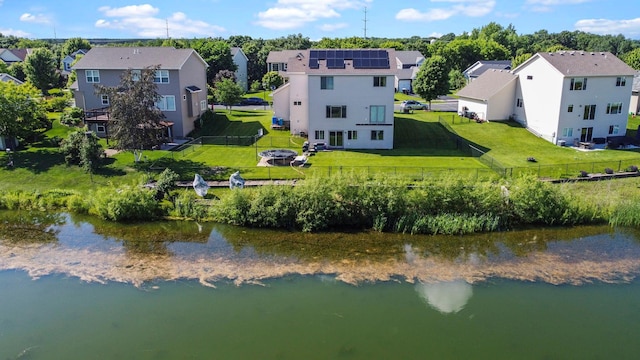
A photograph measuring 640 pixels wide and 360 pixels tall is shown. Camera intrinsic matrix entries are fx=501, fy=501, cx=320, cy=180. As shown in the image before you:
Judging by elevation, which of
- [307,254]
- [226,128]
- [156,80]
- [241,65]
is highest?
[241,65]

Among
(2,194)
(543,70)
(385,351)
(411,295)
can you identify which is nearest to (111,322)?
(385,351)

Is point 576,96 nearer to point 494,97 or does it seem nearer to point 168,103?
point 494,97

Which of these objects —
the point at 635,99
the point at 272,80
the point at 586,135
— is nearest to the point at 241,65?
the point at 272,80

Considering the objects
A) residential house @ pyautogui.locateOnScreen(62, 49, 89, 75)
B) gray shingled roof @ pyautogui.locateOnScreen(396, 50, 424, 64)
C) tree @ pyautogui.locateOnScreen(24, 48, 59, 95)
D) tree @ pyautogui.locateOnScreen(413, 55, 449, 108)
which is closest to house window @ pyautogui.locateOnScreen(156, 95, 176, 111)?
tree @ pyautogui.locateOnScreen(413, 55, 449, 108)

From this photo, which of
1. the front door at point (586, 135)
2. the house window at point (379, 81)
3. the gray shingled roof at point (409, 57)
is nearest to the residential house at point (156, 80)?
the house window at point (379, 81)

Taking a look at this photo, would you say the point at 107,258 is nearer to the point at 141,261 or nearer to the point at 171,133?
the point at 141,261

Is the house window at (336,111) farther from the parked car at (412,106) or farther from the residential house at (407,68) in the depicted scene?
the residential house at (407,68)

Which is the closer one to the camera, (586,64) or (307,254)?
(307,254)
